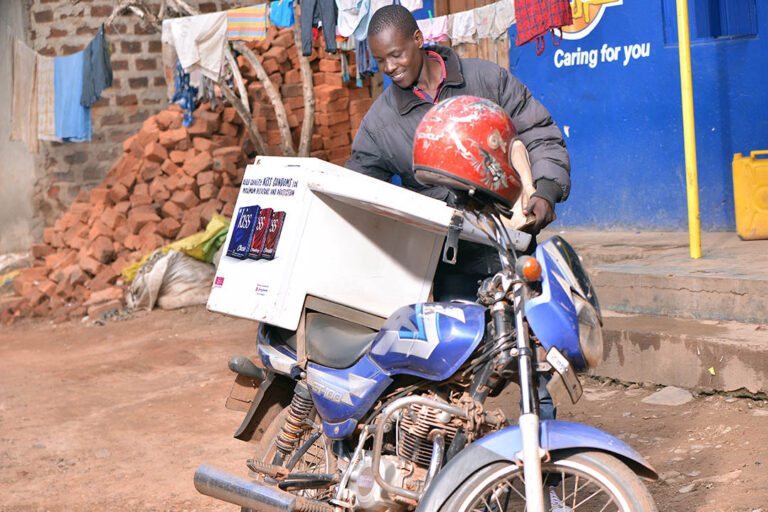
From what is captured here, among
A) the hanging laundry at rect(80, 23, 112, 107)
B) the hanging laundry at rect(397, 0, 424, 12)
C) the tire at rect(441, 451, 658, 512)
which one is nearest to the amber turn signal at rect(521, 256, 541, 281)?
the tire at rect(441, 451, 658, 512)

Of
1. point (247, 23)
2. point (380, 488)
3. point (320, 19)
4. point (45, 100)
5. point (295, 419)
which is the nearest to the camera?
point (380, 488)

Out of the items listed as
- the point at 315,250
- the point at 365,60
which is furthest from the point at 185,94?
the point at 315,250

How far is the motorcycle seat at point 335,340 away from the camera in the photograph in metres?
2.95

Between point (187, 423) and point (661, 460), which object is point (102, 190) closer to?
point (187, 423)

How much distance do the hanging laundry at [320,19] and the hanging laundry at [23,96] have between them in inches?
169

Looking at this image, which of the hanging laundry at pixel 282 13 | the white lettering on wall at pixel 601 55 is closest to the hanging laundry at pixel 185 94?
the hanging laundry at pixel 282 13

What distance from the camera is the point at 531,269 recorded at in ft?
7.67

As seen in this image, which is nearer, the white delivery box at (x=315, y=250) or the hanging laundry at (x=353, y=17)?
the white delivery box at (x=315, y=250)

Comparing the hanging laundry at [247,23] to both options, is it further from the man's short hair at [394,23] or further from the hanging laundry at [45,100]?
the man's short hair at [394,23]

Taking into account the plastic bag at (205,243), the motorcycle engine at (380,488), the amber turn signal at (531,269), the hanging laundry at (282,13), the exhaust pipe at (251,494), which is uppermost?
the hanging laundry at (282,13)

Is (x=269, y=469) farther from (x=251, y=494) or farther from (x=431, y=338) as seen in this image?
(x=431, y=338)

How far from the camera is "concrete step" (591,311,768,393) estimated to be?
4297 mm

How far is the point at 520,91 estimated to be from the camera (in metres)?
3.22

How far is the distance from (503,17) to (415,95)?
3.83m
